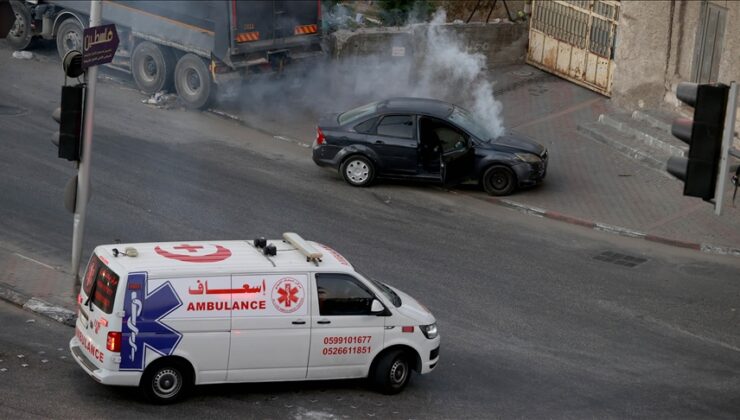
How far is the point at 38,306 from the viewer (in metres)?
14.4

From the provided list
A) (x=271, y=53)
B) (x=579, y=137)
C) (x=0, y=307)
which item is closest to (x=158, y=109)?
(x=271, y=53)

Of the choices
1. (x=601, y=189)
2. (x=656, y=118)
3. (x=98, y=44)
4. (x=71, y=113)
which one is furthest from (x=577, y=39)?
(x=71, y=113)

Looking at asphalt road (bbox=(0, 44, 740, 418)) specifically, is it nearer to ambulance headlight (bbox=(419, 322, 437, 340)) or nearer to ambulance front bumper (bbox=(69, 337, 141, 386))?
ambulance front bumper (bbox=(69, 337, 141, 386))

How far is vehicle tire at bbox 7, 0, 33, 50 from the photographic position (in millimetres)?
26672

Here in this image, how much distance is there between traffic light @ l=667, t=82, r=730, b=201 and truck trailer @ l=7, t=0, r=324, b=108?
15.6 meters

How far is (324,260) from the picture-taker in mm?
12516

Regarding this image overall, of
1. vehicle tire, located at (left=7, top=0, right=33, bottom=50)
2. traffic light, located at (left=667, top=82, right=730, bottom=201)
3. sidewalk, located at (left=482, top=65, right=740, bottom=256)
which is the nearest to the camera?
traffic light, located at (left=667, top=82, right=730, bottom=201)

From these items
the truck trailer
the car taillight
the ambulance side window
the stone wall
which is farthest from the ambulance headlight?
the stone wall

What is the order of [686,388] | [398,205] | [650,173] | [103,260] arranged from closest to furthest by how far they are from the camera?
[103,260] < [686,388] < [398,205] < [650,173]

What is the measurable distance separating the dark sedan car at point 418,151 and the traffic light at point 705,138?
11352 mm

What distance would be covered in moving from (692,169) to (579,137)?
16.1m

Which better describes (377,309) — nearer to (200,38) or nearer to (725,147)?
(725,147)

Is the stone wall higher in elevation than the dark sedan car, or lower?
higher

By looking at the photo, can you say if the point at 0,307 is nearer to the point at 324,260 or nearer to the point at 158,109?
the point at 324,260
